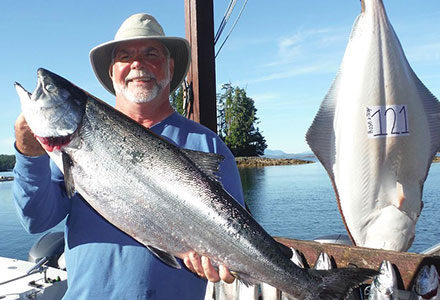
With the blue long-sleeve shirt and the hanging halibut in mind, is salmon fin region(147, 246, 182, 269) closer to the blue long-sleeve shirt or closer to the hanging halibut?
the blue long-sleeve shirt

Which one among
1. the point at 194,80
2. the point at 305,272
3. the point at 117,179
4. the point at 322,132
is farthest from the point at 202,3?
the point at 305,272

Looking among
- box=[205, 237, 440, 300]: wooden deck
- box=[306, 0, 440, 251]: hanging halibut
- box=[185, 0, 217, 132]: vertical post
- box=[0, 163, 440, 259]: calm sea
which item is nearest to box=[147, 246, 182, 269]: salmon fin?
box=[306, 0, 440, 251]: hanging halibut

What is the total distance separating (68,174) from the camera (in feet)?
7.28

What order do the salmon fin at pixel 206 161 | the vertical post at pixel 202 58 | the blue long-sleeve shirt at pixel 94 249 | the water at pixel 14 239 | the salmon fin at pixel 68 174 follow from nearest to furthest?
the salmon fin at pixel 68 174, the salmon fin at pixel 206 161, the blue long-sleeve shirt at pixel 94 249, the vertical post at pixel 202 58, the water at pixel 14 239

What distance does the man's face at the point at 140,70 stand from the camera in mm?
2873

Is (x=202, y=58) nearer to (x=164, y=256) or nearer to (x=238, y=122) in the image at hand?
(x=164, y=256)

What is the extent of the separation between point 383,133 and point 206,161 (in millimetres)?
1651

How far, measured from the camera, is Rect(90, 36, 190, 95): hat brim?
3.18 m

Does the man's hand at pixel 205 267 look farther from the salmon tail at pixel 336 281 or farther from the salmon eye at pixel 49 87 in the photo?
the salmon eye at pixel 49 87

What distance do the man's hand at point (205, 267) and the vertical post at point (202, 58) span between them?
10.4ft

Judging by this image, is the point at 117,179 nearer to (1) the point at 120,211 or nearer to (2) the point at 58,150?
(1) the point at 120,211

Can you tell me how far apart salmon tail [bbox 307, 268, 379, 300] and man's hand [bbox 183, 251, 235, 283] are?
1.73 feet

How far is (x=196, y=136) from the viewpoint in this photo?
2.83m

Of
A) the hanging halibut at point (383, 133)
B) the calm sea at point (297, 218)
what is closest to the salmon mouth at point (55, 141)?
the hanging halibut at point (383, 133)
